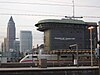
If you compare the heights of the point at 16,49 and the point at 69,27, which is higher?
the point at 69,27

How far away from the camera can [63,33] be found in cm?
11075

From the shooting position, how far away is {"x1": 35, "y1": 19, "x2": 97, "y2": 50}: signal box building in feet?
336

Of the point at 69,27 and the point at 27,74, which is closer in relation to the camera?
the point at 27,74

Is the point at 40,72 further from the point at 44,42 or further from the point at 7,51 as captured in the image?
the point at 44,42

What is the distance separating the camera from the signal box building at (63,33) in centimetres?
10244

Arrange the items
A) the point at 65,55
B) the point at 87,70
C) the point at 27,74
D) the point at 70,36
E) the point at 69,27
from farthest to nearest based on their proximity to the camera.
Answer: the point at 70,36 < the point at 69,27 < the point at 65,55 < the point at 87,70 < the point at 27,74

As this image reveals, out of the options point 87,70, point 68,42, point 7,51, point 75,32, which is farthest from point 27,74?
point 68,42

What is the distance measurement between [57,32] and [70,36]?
647 cm

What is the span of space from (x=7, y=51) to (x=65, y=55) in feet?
100

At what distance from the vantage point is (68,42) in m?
116

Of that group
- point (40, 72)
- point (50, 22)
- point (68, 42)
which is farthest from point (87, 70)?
point (68, 42)

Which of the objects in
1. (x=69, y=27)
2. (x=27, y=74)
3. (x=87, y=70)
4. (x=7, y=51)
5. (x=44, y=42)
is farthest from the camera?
(x=44, y=42)

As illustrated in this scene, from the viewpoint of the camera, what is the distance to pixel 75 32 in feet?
356

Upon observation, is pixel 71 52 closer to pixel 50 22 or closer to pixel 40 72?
pixel 50 22
